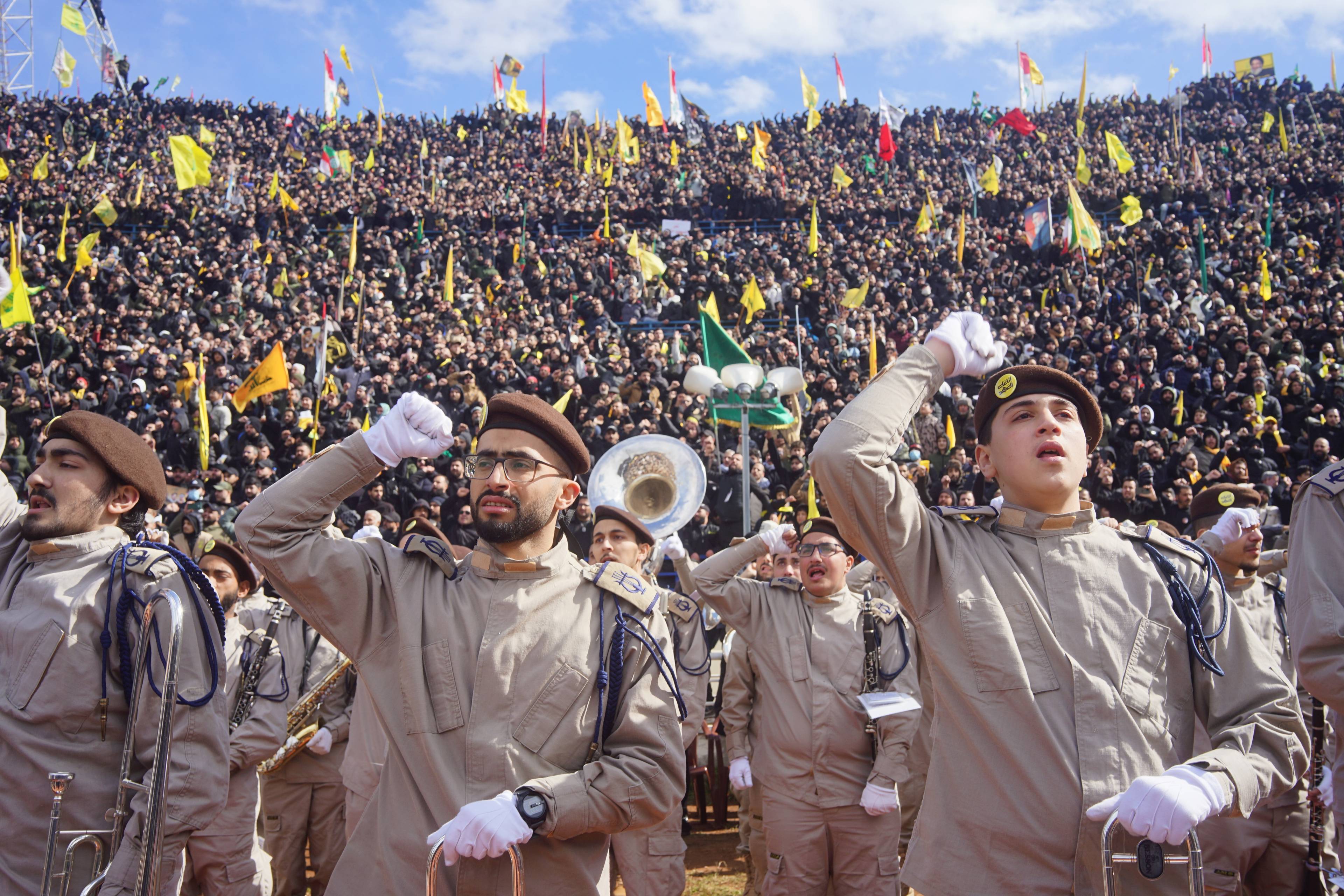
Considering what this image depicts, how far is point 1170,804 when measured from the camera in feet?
7.29

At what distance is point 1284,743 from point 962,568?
91 cm

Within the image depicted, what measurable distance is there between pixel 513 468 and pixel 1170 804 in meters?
1.98

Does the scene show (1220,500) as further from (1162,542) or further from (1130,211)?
(1130,211)

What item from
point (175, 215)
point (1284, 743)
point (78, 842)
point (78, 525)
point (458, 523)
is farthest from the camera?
point (175, 215)

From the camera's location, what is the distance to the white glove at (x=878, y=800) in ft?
15.8

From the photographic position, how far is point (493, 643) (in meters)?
2.79

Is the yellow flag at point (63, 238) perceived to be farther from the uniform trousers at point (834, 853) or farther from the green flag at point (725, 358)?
the uniform trousers at point (834, 853)

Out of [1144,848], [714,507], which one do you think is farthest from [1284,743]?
[714,507]

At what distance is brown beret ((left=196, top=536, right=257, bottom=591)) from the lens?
5676mm

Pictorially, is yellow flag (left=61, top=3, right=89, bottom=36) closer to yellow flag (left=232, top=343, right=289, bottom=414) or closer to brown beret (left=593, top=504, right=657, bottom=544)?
yellow flag (left=232, top=343, right=289, bottom=414)

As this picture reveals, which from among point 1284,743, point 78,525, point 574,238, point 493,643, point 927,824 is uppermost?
point 574,238

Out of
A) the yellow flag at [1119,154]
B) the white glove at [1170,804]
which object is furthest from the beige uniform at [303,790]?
the yellow flag at [1119,154]

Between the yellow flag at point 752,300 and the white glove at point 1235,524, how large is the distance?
46.4ft

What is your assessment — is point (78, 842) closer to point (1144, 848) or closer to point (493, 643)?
point (493, 643)
